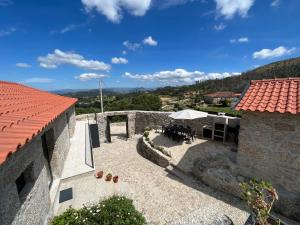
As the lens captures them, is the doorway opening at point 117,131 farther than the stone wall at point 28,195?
Yes

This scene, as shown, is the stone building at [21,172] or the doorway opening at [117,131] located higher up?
the stone building at [21,172]

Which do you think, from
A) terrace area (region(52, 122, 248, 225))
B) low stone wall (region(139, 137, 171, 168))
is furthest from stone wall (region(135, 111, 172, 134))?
terrace area (region(52, 122, 248, 225))

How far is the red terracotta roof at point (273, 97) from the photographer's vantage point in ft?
22.5

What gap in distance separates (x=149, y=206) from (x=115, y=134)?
47.5 ft

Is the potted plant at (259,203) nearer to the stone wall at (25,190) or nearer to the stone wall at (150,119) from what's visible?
the stone wall at (25,190)

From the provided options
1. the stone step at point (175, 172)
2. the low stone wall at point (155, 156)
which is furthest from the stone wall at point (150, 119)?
the stone step at point (175, 172)

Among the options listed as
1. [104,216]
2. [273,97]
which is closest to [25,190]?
[104,216]

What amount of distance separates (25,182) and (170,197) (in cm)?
628

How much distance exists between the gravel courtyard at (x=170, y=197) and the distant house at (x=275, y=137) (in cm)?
177

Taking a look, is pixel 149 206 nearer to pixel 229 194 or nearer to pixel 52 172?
pixel 229 194

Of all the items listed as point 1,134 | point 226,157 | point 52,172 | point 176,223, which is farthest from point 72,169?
point 226,157

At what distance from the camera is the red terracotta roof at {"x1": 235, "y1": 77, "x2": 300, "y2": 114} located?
22.5ft

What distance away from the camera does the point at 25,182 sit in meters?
4.29

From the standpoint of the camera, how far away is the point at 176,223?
552 centimetres
